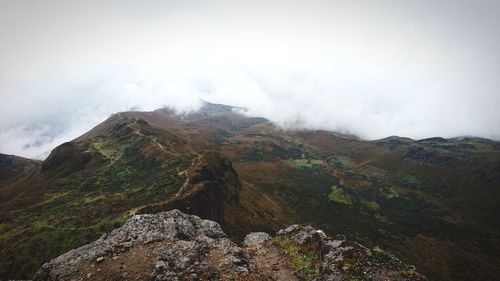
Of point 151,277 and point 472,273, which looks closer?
point 151,277

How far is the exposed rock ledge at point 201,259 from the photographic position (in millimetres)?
30344

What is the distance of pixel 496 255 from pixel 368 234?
82.2 meters

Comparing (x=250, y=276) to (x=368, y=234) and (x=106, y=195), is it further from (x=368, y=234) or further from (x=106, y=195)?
(x=368, y=234)

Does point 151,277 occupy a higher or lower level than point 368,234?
higher

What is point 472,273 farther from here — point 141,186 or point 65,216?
point 65,216

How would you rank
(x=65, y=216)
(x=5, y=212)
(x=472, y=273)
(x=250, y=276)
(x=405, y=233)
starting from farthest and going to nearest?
(x=405, y=233) < (x=472, y=273) < (x=5, y=212) < (x=65, y=216) < (x=250, y=276)

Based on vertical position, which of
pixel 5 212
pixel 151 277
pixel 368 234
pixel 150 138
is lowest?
pixel 368 234

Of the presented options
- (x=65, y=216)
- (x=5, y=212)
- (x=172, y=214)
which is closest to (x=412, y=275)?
(x=172, y=214)

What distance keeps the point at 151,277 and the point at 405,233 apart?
207m

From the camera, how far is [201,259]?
33.3 metres

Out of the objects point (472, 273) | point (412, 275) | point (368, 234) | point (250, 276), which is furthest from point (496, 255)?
point (250, 276)

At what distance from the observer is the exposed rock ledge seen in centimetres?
3034

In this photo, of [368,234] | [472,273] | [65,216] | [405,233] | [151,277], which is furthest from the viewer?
[405,233]

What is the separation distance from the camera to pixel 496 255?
183 metres
